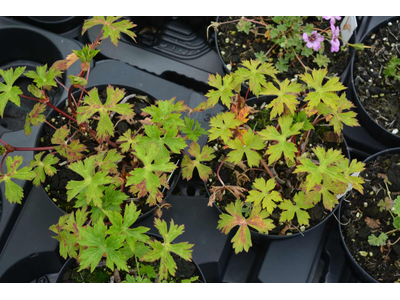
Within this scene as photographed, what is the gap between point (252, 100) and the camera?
5.04 feet

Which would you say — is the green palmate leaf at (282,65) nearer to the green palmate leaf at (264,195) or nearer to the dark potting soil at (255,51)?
the dark potting soil at (255,51)

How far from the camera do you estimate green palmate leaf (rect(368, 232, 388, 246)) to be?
1.41m

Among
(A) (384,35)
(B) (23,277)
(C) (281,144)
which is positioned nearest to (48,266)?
(B) (23,277)

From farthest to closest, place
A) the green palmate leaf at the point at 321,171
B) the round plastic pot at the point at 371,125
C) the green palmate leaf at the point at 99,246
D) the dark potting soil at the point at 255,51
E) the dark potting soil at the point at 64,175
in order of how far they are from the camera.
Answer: the dark potting soil at the point at 255,51, the round plastic pot at the point at 371,125, the dark potting soil at the point at 64,175, the green palmate leaf at the point at 321,171, the green palmate leaf at the point at 99,246

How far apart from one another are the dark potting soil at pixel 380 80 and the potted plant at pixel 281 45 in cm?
10

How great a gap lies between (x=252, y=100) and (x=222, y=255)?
0.62 m

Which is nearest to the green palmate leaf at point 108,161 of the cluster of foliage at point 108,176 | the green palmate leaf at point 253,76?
the cluster of foliage at point 108,176

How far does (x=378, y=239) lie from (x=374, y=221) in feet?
0.24

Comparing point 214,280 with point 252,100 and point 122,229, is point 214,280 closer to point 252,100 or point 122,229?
point 122,229

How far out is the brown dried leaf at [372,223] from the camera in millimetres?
1449

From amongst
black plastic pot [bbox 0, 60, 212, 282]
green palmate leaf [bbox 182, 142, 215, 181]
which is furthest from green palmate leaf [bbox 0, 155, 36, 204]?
green palmate leaf [bbox 182, 142, 215, 181]

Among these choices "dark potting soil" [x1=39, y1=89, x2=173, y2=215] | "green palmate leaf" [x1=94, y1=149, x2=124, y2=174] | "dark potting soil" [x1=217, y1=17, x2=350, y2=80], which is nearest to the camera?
"green palmate leaf" [x1=94, y1=149, x2=124, y2=174]

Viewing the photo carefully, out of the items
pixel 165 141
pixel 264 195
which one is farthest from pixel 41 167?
pixel 264 195

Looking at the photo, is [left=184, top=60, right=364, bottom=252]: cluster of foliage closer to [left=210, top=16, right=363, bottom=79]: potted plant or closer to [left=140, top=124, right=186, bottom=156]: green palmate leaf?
[left=140, top=124, right=186, bottom=156]: green palmate leaf
